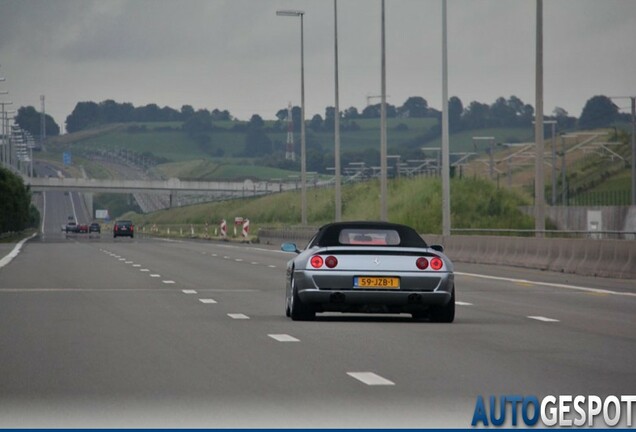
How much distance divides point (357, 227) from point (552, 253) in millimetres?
19775

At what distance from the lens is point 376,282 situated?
20141 millimetres

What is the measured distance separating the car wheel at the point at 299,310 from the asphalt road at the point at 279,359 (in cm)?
18

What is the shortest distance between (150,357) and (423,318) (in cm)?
671

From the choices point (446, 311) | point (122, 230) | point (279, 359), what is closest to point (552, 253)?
point (446, 311)

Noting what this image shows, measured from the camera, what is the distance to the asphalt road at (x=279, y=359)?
11.4 meters

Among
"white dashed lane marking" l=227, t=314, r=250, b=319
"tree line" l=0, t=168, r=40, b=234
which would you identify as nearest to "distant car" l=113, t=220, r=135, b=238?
"tree line" l=0, t=168, r=40, b=234

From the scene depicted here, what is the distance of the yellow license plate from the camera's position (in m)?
20.1

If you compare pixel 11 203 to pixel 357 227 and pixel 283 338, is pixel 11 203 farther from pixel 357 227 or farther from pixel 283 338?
pixel 283 338

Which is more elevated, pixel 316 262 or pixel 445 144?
pixel 445 144

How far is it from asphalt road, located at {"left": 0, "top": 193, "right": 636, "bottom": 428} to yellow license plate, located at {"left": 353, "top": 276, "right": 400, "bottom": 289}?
1.68ft

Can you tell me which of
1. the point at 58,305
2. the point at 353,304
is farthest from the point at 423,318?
the point at 58,305

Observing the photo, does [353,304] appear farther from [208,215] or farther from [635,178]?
[208,215]

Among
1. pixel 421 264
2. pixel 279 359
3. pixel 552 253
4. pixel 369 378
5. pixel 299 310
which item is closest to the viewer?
pixel 369 378

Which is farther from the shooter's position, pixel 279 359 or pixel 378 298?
pixel 378 298
